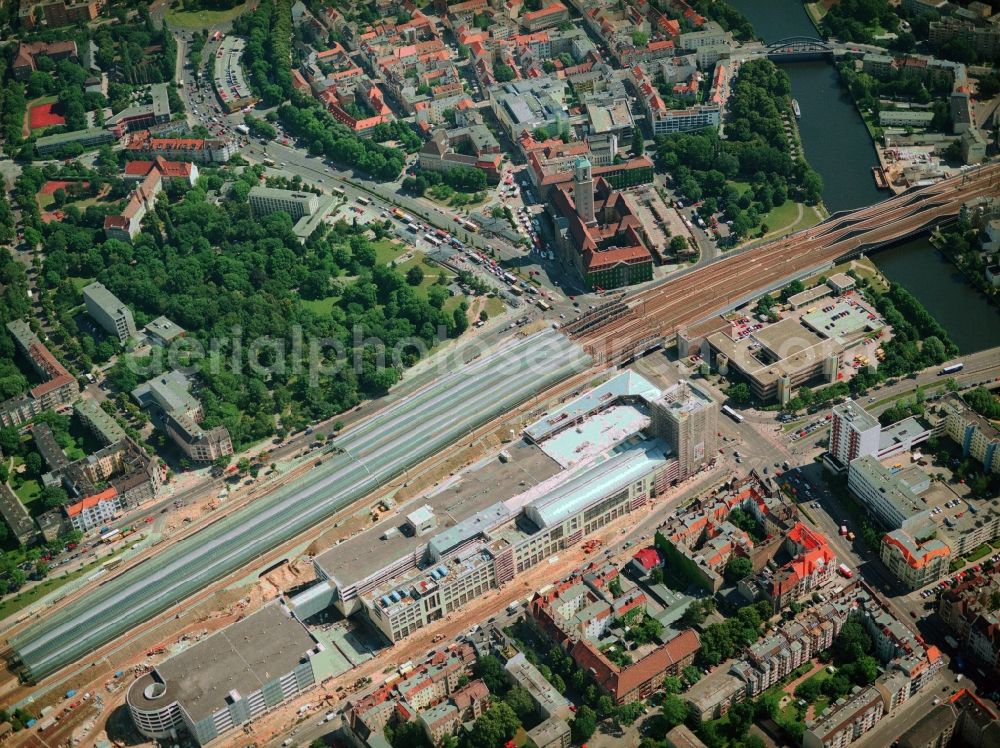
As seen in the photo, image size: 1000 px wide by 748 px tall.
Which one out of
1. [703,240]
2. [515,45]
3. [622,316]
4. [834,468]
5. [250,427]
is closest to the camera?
[834,468]

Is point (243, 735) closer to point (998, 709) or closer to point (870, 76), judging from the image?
point (998, 709)

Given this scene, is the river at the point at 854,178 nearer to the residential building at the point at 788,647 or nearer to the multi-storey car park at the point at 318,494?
the multi-storey car park at the point at 318,494

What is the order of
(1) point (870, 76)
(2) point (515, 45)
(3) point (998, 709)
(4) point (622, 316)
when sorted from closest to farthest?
1. (3) point (998, 709)
2. (4) point (622, 316)
3. (1) point (870, 76)
4. (2) point (515, 45)

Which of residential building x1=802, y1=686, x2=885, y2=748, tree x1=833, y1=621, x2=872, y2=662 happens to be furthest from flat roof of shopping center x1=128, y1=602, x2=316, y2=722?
tree x1=833, y1=621, x2=872, y2=662

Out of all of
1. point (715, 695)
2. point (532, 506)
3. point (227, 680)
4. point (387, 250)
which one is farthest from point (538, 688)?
point (387, 250)

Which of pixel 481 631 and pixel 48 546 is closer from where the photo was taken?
pixel 481 631

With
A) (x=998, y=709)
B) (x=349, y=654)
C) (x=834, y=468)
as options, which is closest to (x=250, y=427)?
(x=349, y=654)

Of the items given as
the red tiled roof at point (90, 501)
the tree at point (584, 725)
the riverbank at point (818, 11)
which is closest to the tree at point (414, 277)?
the red tiled roof at point (90, 501)
